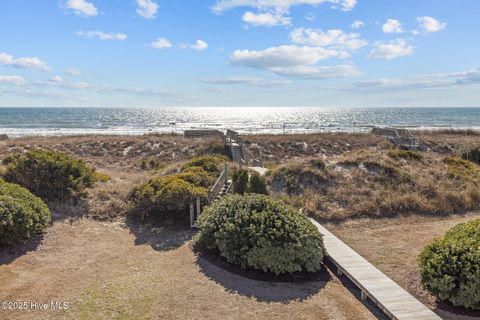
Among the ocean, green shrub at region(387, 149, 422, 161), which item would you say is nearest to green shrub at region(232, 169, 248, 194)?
green shrub at region(387, 149, 422, 161)

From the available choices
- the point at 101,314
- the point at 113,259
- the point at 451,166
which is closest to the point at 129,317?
the point at 101,314

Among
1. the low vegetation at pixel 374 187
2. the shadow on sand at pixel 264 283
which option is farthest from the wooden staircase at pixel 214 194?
the shadow on sand at pixel 264 283

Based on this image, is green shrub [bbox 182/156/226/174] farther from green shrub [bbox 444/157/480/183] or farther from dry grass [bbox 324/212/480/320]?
green shrub [bbox 444/157/480/183]

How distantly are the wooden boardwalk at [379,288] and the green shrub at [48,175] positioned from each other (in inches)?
407

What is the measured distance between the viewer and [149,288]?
880 centimetres

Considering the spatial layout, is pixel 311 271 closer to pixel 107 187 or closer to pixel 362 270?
pixel 362 270

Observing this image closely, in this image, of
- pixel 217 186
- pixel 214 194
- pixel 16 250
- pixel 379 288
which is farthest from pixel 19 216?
pixel 379 288

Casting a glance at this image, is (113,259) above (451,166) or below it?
below

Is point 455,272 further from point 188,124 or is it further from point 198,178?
point 188,124

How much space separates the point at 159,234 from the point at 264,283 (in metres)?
5.13

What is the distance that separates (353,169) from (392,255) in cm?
832

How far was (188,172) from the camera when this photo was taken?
1684 cm

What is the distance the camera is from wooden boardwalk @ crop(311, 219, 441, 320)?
24.9 ft

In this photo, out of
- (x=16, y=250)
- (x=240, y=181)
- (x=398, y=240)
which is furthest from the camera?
(x=240, y=181)
